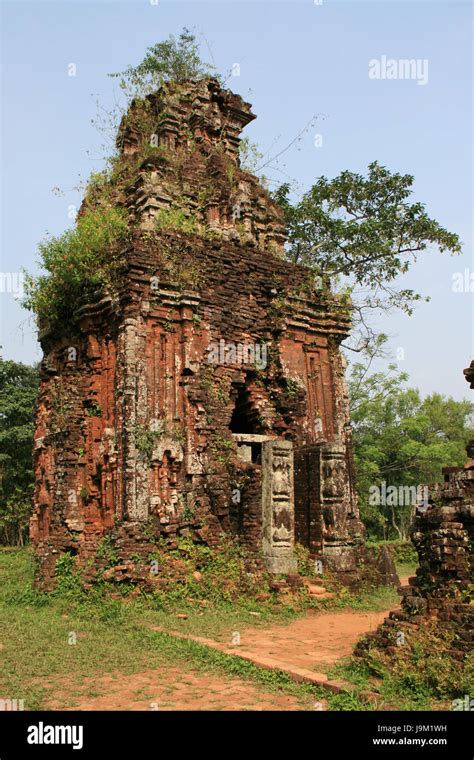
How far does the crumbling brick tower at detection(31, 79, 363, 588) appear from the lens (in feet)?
42.5

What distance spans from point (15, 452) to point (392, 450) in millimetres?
18688

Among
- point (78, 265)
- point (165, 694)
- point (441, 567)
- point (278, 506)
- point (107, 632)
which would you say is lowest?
point (107, 632)

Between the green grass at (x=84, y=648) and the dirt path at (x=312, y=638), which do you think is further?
the dirt path at (x=312, y=638)

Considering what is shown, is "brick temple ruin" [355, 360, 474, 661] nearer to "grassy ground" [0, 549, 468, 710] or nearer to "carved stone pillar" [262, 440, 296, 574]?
"grassy ground" [0, 549, 468, 710]

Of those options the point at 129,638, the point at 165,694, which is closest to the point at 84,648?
the point at 129,638

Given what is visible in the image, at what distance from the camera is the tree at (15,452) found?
93.2 feet

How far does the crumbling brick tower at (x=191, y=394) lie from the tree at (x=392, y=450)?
1810cm

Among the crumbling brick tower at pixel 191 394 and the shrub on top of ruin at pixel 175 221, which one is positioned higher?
the shrub on top of ruin at pixel 175 221

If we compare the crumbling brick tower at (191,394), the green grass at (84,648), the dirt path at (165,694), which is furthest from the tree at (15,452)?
the dirt path at (165,694)

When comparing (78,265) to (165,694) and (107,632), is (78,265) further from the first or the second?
(165,694)

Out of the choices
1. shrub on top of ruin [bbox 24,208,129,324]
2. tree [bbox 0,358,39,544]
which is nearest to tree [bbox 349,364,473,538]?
tree [bbox 0,358,39,544]

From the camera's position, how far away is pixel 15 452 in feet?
96.8

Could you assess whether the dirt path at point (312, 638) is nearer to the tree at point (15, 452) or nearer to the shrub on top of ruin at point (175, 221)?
the shrub on top of ruin at point (175, 221)
